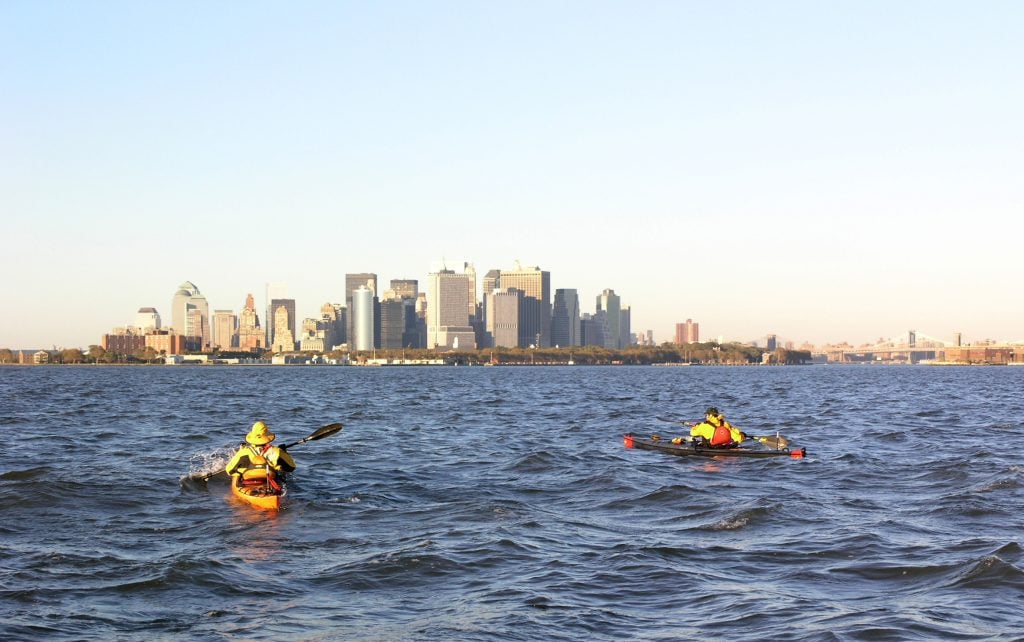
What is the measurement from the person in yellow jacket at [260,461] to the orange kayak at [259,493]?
8cm

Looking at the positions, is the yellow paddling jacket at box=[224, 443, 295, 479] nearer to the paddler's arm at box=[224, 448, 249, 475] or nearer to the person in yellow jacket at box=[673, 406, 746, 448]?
the paddler's arm at box=[224, 448, 249, 475]

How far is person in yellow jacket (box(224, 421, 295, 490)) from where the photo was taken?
26438 mm

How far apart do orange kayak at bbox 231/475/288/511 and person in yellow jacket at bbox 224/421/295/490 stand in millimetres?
75

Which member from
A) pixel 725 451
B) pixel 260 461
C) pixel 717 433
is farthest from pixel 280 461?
pixel 725 451

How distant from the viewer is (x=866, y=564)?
18.8 m

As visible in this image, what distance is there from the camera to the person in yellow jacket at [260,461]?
86.7 feet

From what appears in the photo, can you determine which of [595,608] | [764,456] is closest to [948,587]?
[595,608]

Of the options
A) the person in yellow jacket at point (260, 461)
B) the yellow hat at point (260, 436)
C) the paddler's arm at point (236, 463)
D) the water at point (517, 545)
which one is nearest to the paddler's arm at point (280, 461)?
the person in yellow jacket at point (260, 461)

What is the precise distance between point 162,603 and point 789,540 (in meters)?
11.6

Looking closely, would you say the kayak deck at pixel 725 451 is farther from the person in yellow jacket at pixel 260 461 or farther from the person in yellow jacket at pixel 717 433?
the person in yellow jacket at pixel 260 461

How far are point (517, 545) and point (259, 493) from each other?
25.6ft

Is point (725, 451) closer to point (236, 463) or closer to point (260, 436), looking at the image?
point (260, 436)

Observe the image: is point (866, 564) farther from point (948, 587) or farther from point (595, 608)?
point (595, 608)

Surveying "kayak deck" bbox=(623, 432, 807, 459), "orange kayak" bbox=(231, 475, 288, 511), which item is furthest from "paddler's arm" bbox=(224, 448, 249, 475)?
"kayak deck" bbox=(623, 432, 807, 459)
